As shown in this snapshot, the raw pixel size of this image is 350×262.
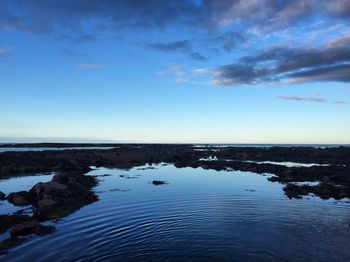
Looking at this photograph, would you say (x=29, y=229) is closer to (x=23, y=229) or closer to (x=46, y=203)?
(x=23, y=229)

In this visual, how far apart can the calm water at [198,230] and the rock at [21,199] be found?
177 inches

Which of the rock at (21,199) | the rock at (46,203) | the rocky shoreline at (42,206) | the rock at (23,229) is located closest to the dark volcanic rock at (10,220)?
the rocky shoreline at (42,206)

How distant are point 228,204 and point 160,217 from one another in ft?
19.8

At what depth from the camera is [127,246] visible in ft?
48.2

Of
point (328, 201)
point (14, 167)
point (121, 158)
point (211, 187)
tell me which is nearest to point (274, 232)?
point (328, 201)

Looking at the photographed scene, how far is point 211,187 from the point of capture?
32.0 m

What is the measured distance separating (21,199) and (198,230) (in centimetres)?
1332

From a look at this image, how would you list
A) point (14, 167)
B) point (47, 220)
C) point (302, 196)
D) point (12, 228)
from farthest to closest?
1. point (14, 167)
2. point (302, 196)
3. point (47, 220)
4. point (12, 228)

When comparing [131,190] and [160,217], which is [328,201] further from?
[131,190]

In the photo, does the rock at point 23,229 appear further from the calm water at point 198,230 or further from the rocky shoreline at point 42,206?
the calm water at point 198,230

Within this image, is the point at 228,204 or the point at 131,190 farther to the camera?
the point at 131,190

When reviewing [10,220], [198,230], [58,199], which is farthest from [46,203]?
[198,230]

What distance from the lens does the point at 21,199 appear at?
79.7 ft

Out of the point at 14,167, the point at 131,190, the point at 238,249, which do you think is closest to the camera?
the point at 238,249
